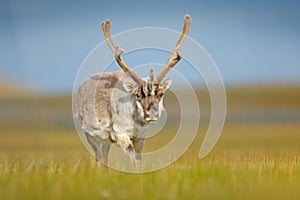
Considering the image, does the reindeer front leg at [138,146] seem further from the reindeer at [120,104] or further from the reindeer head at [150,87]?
the reindeer head at [150,87]

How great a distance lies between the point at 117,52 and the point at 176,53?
1254 mm

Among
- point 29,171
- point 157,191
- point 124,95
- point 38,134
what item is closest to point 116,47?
point 124,95

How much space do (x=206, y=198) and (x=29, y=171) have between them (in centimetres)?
381

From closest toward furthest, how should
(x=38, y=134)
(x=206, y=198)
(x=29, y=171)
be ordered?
(x=206, y=198), (x=29, y=171), (x=38, y=134)

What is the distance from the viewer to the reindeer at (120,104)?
12789 millimetres

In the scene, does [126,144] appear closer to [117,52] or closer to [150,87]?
[150,87]

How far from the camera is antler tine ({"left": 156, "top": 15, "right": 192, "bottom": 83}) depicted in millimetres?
13508

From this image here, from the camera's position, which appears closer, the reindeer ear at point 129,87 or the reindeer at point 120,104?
the reindeer at point 120,104

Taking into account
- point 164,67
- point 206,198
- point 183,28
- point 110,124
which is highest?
point 183,28

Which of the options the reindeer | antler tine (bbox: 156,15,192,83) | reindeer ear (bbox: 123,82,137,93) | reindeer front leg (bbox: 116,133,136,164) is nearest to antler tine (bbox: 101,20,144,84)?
the reindeer

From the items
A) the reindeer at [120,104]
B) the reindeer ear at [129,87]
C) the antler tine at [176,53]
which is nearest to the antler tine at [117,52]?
the reindeer at [120,104]

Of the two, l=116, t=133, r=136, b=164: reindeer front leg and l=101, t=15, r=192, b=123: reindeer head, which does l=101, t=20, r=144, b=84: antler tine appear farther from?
l=116, t=133, r=136, b=164: reindeer front leg

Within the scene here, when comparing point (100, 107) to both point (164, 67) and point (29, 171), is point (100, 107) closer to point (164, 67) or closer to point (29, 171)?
point (164, 67)

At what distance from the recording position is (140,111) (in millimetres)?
12875
